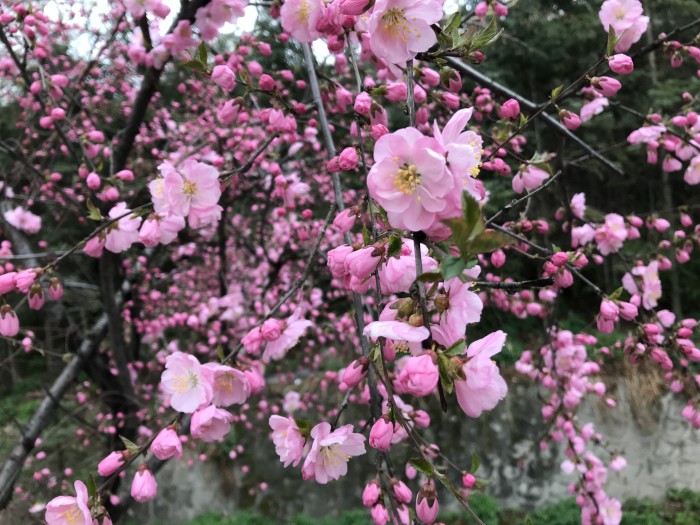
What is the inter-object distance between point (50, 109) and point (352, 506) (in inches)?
169

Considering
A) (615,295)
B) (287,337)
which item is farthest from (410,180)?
(615,295)

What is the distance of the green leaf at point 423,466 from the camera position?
1.82 feet

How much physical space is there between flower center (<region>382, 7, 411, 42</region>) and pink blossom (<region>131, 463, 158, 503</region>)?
0.87 m

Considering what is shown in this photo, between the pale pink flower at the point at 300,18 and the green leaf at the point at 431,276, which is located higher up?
the pale pink flower at the point at 300,18

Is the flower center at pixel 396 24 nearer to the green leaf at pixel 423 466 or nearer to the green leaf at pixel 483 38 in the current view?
the green leaf at pixel 483 38

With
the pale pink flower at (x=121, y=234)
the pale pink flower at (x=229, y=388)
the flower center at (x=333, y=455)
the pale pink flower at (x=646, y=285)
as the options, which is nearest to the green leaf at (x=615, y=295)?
the pale pink flower at (x=646, y=285)

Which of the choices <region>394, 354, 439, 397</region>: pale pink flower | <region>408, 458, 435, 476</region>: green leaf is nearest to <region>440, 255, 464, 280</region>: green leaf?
<region>394, 354, 439, 397</region>: pale pink flower

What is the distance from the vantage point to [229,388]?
95 cm

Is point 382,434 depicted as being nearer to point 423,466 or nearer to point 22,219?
point 423,466

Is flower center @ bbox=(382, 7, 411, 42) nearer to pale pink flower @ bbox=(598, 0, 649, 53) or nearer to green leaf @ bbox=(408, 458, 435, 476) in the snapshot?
green leaf @ bbox=(408, 458, 435, 476)

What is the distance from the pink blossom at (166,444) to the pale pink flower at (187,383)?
2.0 inches

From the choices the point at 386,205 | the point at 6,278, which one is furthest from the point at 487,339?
the point at 6,278

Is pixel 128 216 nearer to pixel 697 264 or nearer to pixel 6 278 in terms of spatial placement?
pixel 6 278

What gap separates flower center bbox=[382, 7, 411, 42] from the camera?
25.4 inches
